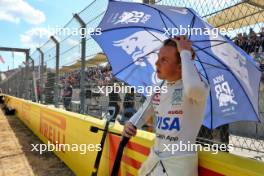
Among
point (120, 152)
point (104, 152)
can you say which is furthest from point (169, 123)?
point (104, 152)

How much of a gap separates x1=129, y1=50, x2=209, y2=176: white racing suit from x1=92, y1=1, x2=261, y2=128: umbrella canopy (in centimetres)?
48

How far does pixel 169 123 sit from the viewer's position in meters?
2.20

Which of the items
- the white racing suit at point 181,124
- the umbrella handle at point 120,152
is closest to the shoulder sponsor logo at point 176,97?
the white racing suit at point 181,124

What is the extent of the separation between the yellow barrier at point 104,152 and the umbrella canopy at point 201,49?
1.70 ft

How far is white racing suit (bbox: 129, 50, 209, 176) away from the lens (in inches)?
79.6

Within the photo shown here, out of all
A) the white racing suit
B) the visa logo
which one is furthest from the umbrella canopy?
the visa logo

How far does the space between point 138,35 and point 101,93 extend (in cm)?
210

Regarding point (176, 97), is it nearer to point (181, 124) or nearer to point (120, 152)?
point (181, 124)

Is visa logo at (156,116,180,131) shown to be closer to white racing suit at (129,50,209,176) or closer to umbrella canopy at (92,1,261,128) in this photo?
white racing suit at (129,50,209,176)

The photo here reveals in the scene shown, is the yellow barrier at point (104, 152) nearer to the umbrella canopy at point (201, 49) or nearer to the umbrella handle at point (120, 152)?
the umbrella handle at point (120, 152)

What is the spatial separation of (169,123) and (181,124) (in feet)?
0.29

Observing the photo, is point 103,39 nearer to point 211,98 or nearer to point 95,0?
point 211,98

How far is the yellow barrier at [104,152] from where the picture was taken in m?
2.12

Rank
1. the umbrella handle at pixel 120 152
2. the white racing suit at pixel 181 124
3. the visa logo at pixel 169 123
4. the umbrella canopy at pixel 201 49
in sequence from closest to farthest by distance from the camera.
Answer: the white racing suit at pixel 181 124 < the visa logo at pixel 169 123 < the umbrella canopy at pixel 201 49 < the umbrella handle at pixel 120 152
